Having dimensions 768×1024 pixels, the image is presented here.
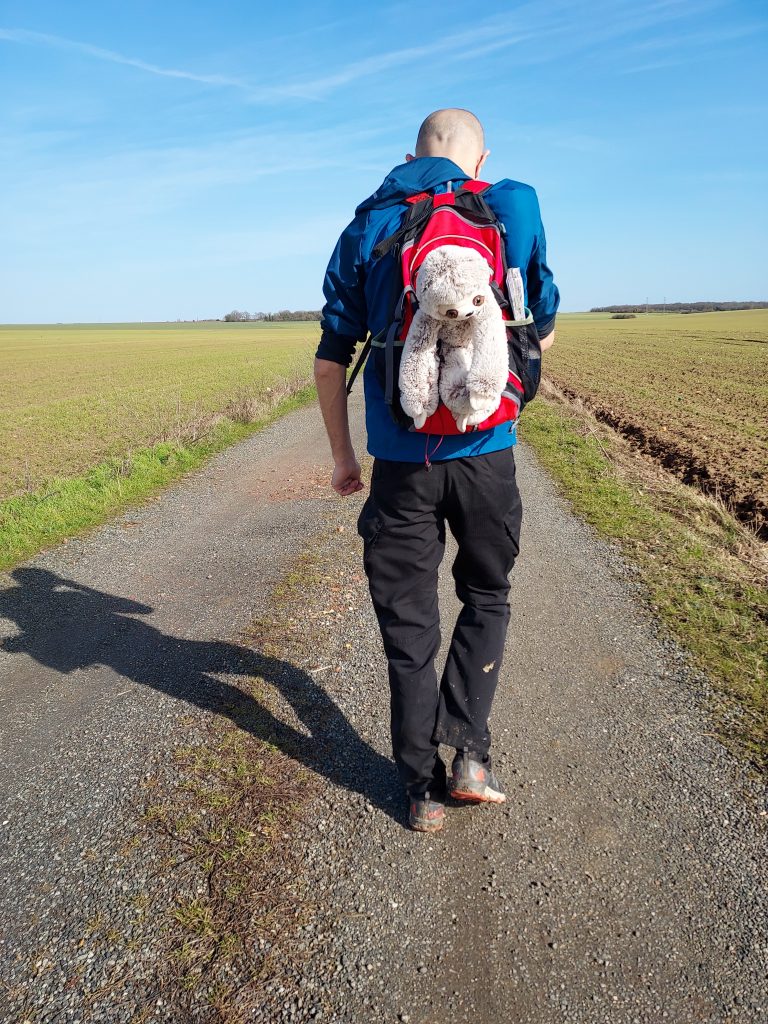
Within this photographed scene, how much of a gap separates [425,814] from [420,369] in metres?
1.62

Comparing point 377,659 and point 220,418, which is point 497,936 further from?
point 220,418

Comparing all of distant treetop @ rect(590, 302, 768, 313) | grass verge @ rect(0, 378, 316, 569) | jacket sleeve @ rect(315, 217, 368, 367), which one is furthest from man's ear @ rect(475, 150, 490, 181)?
distant treetop @ rect(590, 302, 768, 313)

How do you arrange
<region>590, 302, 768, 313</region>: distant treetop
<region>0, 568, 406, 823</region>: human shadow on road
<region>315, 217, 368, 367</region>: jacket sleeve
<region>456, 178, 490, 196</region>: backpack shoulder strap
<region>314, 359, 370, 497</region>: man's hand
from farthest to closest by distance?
1. <region>590, 302, 768, 313</region>: distant treetop
2. <region>0, 568, 406, 823</region>: human shadow on road
3. <region>314, 359, 370, 497</region>: man's hand
4. <region>315, 217, 368, 367</region>: jacket sleeve
5. <region>456, 178, 490, 196</region>: backpack shoulder strap

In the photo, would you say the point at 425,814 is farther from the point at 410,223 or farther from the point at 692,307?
the point at 692,307

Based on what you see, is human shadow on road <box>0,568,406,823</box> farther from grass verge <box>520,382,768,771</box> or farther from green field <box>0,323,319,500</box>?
green field <box>0,323,319,500</box>

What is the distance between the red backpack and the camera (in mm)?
2211

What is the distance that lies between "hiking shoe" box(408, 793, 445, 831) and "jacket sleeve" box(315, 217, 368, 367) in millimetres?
1637

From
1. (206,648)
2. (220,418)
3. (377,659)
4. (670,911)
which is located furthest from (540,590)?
(220,418)

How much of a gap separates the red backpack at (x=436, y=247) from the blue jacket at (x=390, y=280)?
52 mm

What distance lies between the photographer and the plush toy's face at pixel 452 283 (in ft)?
6.77

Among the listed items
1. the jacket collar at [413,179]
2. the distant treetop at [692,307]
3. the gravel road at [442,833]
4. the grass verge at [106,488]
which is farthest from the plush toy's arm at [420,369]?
the distant treetop at [692,307]

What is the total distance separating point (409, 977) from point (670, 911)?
864 mm

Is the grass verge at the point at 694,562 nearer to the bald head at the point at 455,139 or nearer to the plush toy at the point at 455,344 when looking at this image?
the plush toy at the point at 455,344

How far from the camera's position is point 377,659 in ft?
13.6
